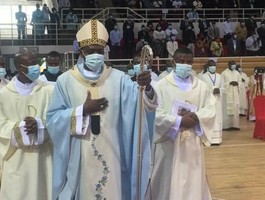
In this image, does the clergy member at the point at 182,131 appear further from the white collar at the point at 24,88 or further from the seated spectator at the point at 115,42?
the seated spectator at the point at 115,42

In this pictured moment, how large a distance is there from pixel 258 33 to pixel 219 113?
8661 millimetres

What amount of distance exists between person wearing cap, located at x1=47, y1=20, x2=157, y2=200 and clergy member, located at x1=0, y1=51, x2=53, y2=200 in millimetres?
472

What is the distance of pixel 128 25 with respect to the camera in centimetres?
1711

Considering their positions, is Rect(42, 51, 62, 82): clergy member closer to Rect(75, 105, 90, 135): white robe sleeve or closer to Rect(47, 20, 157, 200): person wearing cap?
Rect(47, 20, 157, 200): person wearing cap

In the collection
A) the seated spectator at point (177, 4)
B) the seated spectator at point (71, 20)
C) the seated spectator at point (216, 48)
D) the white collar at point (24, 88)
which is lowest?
the white collar at point (24, 88)

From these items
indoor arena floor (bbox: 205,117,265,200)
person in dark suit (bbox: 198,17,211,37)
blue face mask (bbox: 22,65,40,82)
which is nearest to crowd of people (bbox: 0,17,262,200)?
blue face mask (bbox: 22,65,40,82)

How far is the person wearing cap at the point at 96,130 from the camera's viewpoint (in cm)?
343

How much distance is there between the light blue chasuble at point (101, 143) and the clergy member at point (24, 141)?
0.47m

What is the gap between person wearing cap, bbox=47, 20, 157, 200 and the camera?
343cm

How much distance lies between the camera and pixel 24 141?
3.90 m

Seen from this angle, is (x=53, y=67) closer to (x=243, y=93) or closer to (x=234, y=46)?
(x=243, y=93)

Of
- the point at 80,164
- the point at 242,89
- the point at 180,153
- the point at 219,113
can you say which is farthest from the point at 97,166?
the point at 242,89

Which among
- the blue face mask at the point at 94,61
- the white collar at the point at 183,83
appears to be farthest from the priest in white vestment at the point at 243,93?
the blue face mask at the point at 94,61

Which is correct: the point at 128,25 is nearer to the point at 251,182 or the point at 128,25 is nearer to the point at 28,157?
the point at 251,182
